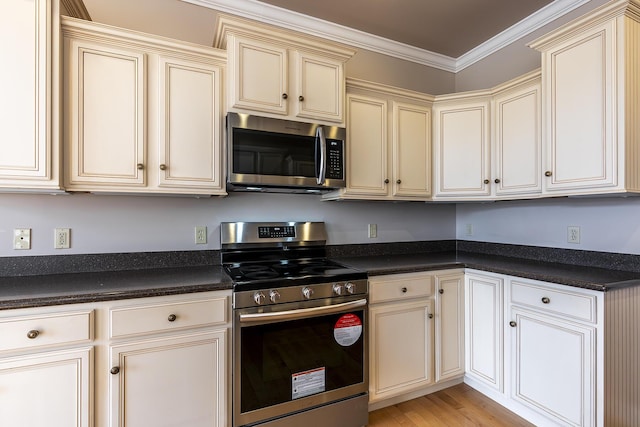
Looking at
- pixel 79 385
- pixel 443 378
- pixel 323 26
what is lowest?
pixel 443 378

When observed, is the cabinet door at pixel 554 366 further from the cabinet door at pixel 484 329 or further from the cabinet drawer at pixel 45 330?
the cabinet drawer at pixel 45 330

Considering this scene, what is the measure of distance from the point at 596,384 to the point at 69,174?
9.03ft

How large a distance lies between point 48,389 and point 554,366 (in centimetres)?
242

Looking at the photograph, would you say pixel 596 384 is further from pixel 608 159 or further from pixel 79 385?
pixel 79 385

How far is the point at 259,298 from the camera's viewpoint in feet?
5.19

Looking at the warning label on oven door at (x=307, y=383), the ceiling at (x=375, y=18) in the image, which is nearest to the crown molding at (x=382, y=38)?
the ceiling at (x=375, y=18)

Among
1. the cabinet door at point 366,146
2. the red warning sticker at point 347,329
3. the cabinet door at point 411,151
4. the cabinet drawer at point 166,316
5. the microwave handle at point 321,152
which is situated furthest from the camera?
the cabinet door at point 411,151

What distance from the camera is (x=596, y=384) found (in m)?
1.54

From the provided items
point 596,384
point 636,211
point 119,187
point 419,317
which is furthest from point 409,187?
point 119,187

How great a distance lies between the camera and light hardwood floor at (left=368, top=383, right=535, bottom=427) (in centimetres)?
190

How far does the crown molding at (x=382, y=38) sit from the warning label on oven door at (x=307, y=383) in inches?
92.6

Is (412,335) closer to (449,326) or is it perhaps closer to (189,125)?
(449,326)

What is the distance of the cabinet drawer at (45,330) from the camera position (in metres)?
1.23

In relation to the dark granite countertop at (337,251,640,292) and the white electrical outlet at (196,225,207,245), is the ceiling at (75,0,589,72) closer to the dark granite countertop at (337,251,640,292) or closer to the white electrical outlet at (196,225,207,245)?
the white electrical outlet at (196,225,207,245)
